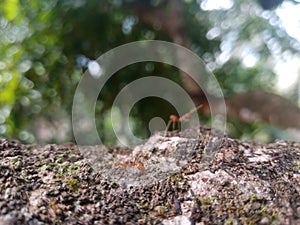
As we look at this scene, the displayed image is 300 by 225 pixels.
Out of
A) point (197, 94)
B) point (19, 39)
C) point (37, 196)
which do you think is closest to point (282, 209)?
point (37, 196)

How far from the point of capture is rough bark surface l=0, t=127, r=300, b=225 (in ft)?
1.11

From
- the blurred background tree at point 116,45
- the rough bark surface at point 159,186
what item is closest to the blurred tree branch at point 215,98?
the blurred background tree at point 116,45

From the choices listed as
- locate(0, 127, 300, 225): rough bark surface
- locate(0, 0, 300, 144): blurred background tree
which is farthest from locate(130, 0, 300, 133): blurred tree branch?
locate(0, 127, 300, 225): rough bark surface

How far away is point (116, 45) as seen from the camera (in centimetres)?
125

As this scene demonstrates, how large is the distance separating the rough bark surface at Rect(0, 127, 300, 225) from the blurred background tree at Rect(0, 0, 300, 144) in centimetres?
69

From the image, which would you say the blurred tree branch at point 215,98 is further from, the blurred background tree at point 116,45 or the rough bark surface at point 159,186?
the rough bark surface at point 159,186

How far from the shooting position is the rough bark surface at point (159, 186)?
1.11 feet

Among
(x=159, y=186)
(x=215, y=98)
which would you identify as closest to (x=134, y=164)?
(x=159, y=186)

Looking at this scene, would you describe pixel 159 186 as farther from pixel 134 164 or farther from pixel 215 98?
pixel 215 98

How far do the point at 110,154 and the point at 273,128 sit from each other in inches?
31.7

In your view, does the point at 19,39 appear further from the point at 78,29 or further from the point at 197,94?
the point at 197,94

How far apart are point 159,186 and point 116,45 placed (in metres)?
0.91

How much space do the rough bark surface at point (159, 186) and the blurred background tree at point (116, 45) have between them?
690mm

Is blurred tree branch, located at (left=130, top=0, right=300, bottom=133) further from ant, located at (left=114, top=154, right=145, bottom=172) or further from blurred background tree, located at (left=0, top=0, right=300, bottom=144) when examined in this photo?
ant, located at (left=114, top=154, right=145, bottom=172)
